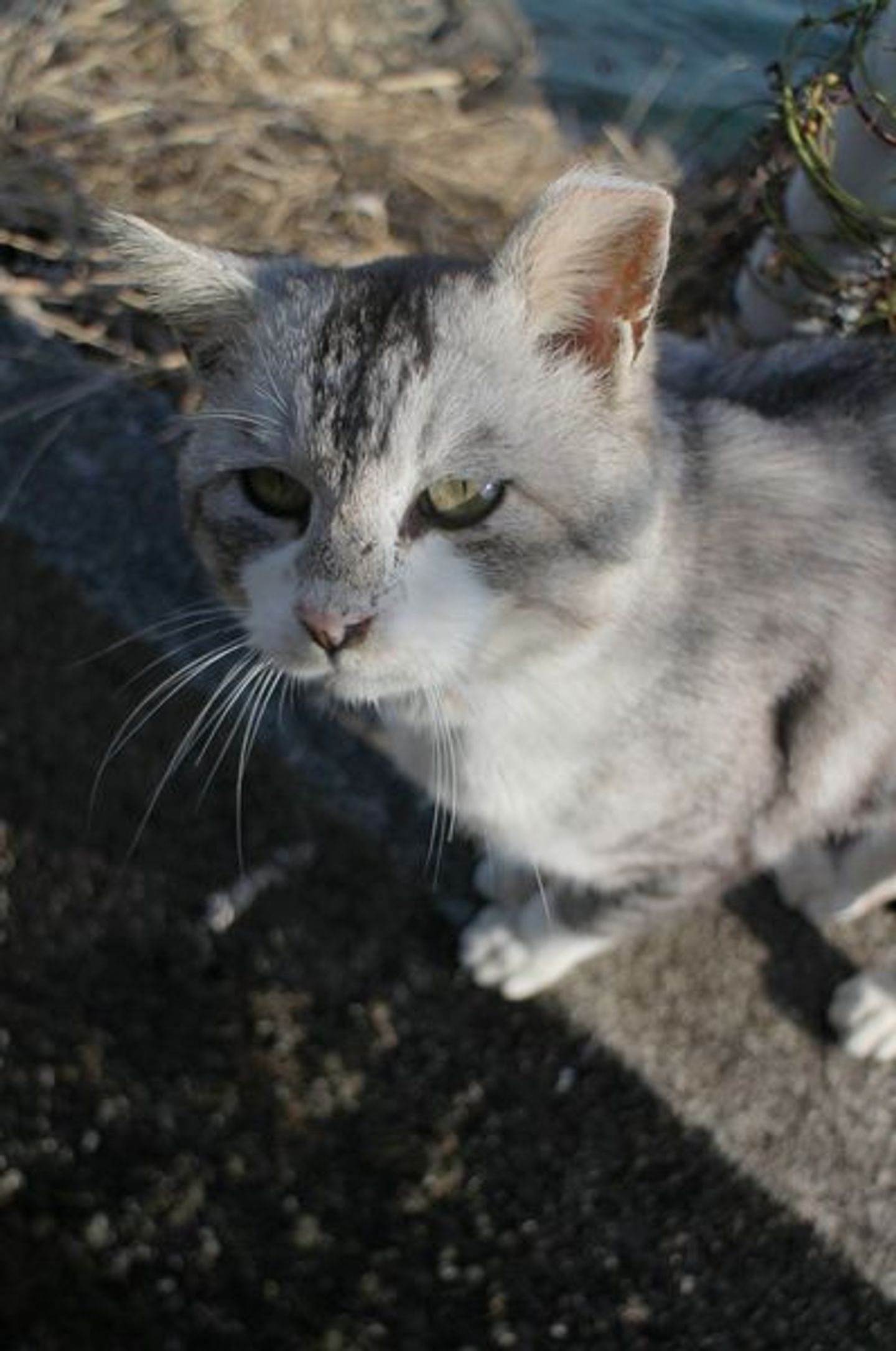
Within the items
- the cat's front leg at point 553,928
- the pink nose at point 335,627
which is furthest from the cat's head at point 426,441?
the cat's front leg at point 553,928

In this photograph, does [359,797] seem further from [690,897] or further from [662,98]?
[662,98]

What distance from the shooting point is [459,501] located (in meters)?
1.31

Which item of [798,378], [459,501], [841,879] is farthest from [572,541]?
[841,879]

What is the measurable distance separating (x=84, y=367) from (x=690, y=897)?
1.69 m

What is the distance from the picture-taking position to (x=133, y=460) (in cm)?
246

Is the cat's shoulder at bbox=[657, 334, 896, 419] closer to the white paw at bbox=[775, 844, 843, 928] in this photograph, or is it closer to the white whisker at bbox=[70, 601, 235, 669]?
the white paw at bbox=[775, 844, 843, 928]

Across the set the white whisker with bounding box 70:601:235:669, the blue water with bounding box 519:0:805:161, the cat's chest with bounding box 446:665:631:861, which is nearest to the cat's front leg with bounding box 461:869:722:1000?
the cat's chest with bounding box 446:665:631:861

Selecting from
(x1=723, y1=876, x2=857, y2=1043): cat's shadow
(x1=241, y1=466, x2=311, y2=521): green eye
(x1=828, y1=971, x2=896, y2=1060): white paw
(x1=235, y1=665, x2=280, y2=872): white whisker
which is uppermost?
(x1=241, y1=466, x2=311, y2=521): green eye

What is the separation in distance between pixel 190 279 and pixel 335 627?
439 mm

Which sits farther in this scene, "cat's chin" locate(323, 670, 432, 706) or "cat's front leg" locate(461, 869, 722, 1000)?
"cat's front leg" locate(461, 869, 722, 1000)

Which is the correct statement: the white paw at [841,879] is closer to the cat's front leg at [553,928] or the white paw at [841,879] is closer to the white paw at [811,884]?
the white paw at [811,884]

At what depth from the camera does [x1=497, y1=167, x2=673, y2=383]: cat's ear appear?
1.17m

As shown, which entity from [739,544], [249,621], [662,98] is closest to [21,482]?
[249,621]

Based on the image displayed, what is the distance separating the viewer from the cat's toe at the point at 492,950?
1928mm
